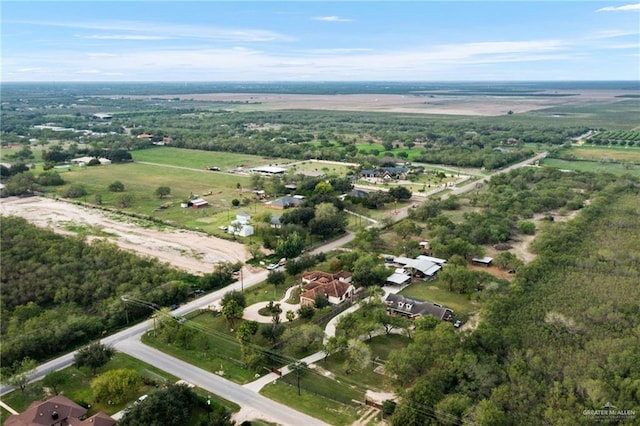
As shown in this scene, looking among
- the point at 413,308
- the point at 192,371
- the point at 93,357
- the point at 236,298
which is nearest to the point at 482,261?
the point at 413,308

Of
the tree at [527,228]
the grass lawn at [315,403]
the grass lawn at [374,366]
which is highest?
the tree at [527,228]

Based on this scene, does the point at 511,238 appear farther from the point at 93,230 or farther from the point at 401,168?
the point at 93,230

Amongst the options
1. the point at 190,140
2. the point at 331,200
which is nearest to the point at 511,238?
the point at 331,200

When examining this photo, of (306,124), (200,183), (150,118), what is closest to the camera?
(200,183)

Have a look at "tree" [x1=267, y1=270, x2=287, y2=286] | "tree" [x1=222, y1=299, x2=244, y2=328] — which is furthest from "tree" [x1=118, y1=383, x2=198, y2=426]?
"tree" [x1=267, y1=270, x2=287, y2=286]

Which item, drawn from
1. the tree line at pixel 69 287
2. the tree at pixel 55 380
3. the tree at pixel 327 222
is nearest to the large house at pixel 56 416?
the tree at pixel 55 380

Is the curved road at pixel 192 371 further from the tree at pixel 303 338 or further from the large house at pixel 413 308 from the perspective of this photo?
the large house at pixel 413 308
